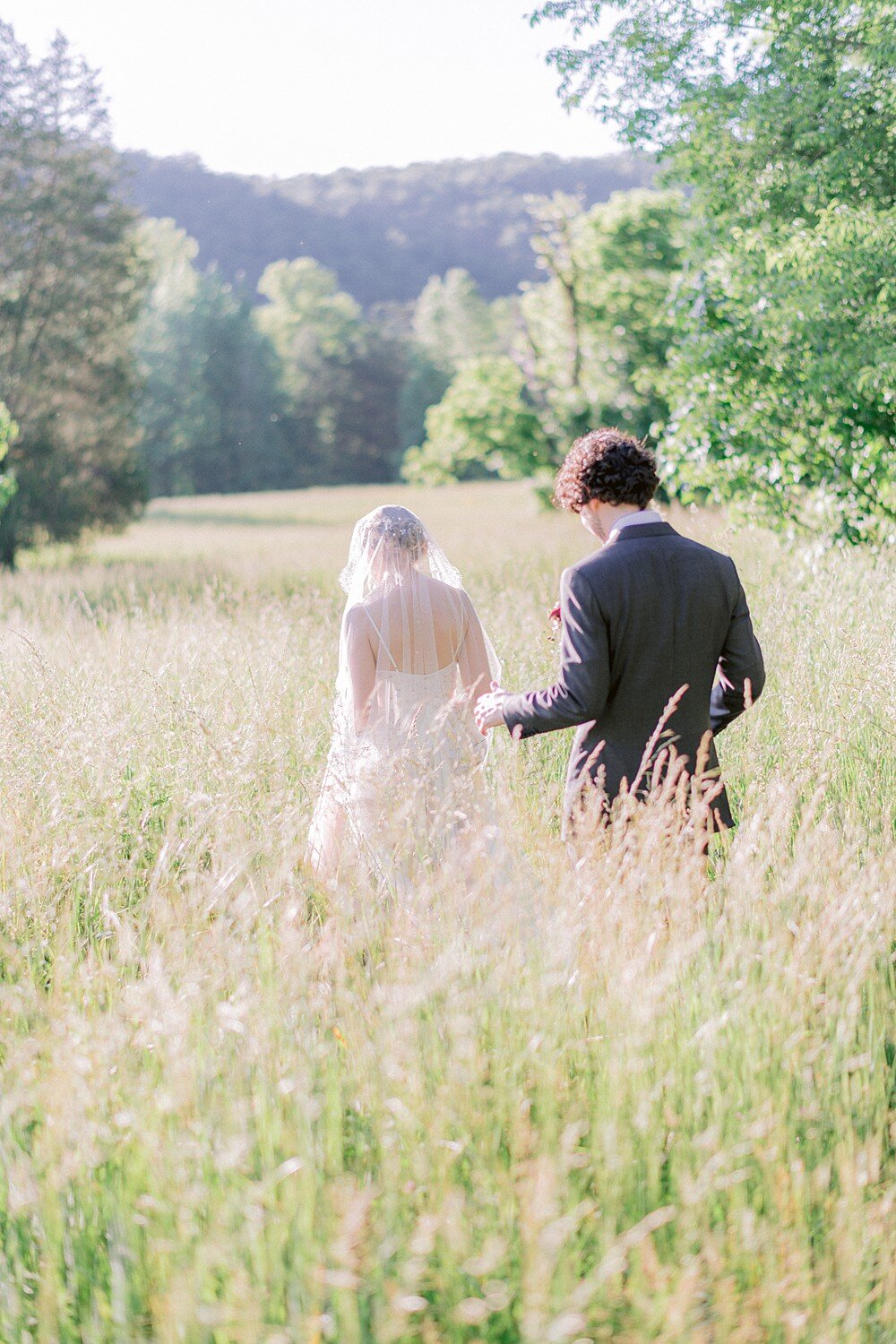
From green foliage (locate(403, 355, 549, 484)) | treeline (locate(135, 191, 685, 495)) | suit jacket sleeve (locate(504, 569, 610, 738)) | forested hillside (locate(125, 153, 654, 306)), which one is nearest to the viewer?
suit jacket sleeve (locate(504, 569, 610, 738))

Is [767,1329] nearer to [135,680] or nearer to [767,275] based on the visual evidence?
[135,680]

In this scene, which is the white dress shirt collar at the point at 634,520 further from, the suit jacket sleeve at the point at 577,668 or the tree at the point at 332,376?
the tree at the point at 332,376

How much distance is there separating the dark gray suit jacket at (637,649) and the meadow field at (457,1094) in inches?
14.5

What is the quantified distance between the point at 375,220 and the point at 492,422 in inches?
3804

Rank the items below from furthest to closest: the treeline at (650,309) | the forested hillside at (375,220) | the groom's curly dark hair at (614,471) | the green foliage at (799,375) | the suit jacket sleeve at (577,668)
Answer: the forested hillside at (375,220), the treeline at (650,309), the green foliage at (799,375), the groom's curly dark hair at (614,471), the suit jacket sleeve at (577,668)

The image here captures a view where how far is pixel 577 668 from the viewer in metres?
3.26

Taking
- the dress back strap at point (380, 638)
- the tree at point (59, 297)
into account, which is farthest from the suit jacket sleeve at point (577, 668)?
the tree at point (59, 297)

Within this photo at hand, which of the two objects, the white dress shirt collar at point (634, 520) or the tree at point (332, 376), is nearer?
the white dress shirt collar at point (634, 520)

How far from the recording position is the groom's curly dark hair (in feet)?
11.1

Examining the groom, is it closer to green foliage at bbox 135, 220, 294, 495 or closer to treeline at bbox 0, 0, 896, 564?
treeline at bbox 0, 0, 896, 564

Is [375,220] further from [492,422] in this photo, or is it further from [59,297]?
[59,297]

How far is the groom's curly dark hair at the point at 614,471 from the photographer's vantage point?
337 cm

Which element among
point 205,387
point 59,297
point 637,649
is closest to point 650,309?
point 59,297


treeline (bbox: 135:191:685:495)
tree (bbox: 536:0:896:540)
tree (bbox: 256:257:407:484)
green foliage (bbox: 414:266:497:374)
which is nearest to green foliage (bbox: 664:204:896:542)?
tree (bbox: 536:0:896:540)
